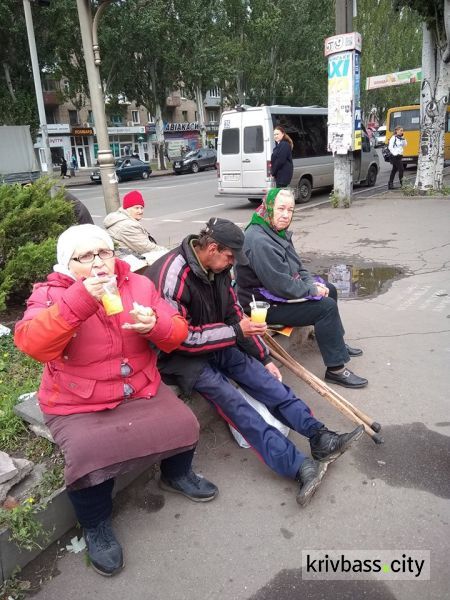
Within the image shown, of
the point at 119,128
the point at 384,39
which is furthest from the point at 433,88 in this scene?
the point at 119,128

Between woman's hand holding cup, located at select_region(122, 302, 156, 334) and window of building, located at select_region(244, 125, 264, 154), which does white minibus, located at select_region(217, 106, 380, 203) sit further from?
woman's hand holding cup, located at select_region(122, 302, 156, 334)

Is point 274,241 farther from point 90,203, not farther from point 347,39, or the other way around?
point 90,203

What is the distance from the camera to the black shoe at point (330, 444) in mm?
2676

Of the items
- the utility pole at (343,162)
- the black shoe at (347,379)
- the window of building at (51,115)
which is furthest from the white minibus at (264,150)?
the window of building at (51,115)

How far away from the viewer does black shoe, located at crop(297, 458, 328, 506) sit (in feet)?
8.27

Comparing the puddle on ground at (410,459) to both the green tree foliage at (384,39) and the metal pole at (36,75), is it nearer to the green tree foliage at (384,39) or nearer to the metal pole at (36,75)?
the metal pole at (36,75)

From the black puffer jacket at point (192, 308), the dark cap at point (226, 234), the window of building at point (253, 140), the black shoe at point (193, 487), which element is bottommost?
the black shoe at point (193, 487)

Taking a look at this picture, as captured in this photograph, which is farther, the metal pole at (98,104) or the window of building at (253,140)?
the window of building at (253,140)

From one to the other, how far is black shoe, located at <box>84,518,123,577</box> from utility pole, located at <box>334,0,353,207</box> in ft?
34.1

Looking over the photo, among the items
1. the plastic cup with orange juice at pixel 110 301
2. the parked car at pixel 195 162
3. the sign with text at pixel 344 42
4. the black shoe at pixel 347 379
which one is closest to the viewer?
the plastic cup with orange juice at pixel 110 301

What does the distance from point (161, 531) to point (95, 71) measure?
6908 millimetres

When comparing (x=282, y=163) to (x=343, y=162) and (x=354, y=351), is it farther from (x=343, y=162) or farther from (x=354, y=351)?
(x=354, y=351)

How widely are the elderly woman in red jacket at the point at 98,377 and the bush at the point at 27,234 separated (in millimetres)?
2015

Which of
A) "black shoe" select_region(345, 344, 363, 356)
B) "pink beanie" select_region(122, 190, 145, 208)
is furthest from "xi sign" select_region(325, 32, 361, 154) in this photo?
"black shoe" select_region(345, 344, 363, 356)
